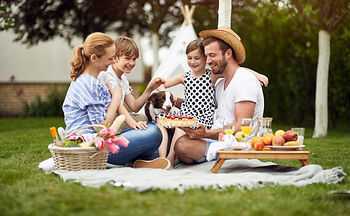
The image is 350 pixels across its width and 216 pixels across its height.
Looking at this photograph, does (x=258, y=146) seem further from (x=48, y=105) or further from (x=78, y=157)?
(x=48, y=105)

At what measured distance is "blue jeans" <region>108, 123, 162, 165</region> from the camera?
6.07 meters

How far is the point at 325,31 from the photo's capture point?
11469mm

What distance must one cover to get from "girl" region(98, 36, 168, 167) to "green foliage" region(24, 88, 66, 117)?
1123 cm

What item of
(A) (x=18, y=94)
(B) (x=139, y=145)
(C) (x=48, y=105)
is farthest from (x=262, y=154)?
(A) (x=18, y=94)

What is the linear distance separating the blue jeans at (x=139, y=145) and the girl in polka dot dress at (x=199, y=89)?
24cm

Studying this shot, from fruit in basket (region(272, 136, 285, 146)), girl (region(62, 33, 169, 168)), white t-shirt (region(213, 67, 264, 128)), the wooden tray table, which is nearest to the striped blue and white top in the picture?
girl (region(62, 33, 169, 168))

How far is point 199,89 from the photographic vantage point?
646 cm

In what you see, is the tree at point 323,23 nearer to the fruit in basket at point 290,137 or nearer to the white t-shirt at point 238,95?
the white t-shirt at point 238,95

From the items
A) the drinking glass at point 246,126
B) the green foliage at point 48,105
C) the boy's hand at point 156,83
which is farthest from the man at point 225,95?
the green foliage at point 48,105

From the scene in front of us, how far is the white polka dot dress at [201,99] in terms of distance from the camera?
21.1 ft

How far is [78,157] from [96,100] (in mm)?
549

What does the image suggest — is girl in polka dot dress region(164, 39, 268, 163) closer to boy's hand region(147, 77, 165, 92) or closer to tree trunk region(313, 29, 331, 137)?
boy's hand region(147, 77, 165, 92)

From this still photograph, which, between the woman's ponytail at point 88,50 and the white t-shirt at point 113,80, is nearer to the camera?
the woman's ponytail at point 88,50

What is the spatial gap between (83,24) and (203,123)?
39.5ft
